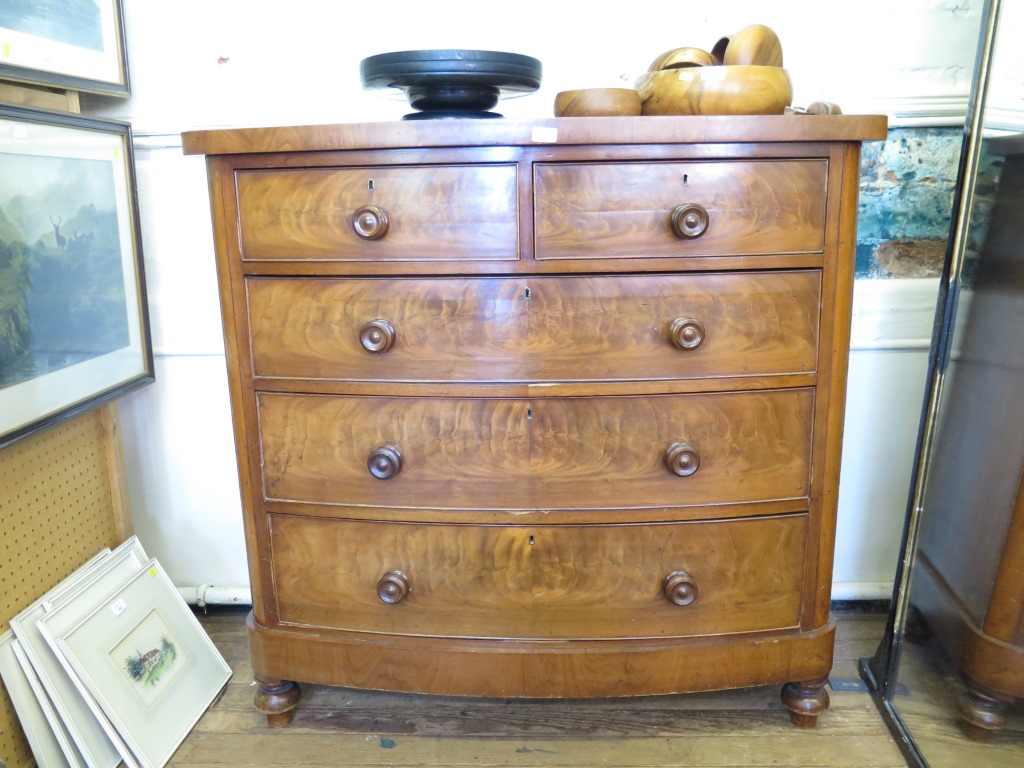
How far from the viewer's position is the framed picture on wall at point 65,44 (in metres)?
1.30

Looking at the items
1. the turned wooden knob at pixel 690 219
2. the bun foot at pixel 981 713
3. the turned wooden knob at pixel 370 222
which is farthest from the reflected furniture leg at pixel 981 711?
the turned wooden knob at pixel 370 222

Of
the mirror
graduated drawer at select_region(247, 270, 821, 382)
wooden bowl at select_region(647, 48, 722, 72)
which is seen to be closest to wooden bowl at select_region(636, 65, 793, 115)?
wooden bowl at select_region(647, 48, 722, 72)

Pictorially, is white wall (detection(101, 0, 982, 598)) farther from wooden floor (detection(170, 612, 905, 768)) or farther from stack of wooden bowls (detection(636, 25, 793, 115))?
wooden floor (detection(170, 612, 905, 768))

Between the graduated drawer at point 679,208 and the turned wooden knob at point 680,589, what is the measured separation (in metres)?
0.55

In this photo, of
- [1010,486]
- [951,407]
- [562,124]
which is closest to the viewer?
[562,124]

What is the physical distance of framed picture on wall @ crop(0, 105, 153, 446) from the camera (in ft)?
4.28

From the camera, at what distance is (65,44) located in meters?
1.42

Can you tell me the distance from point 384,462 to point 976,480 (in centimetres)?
105

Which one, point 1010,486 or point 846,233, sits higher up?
point 846,233

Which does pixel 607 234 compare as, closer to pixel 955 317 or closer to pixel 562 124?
pixel 562 124

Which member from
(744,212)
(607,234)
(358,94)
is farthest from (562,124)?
(358,94)

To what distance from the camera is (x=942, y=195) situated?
5.62ft

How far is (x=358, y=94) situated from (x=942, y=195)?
1.30 meters

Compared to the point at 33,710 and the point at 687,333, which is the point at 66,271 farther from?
the point at 687,333
